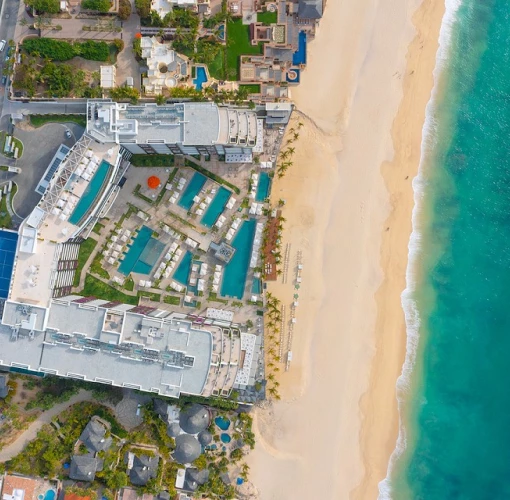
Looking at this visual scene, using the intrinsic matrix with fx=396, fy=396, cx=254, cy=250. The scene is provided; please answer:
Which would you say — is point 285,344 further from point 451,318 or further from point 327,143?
point 327,143

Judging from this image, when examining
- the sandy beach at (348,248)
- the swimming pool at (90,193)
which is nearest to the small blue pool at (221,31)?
the sandy beach at (348,248)

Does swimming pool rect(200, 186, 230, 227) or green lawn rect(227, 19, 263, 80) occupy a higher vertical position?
green lawn rect(227, 19, 263, 80)

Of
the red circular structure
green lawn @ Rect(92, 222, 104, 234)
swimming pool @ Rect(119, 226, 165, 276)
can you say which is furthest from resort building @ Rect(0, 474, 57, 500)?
the red circular structure

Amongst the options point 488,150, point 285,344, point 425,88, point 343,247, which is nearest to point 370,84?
point 425,88

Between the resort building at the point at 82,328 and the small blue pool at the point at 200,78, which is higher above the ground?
the small blue pool at the point at 200,78

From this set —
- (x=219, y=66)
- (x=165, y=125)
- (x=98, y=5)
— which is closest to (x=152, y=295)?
(x=165, y=125)

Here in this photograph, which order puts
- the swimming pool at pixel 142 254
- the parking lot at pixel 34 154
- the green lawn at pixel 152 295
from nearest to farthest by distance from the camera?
the parking lot at pixel 34 154, the swimming pool at pixel 142 254, the green lawn at pixel 152 295

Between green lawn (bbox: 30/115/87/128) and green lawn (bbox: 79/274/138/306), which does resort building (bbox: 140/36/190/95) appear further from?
green lawn (bbox: 79/274/138/306)

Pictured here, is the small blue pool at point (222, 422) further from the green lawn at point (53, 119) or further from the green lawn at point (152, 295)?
the green lawn at point (53, 119)
